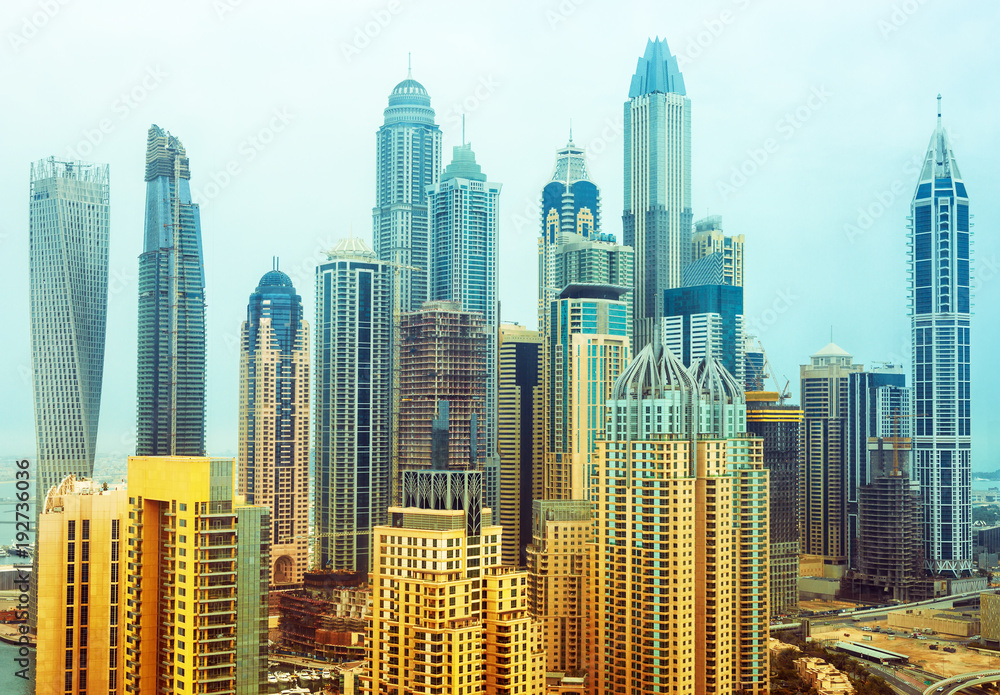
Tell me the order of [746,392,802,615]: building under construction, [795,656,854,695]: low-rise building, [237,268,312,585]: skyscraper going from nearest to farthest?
[795,656,854,695]: low-rise building, [746,392,802,615]: building under construction, [237,268,312,585]: skyscraper

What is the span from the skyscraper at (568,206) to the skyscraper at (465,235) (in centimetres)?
458

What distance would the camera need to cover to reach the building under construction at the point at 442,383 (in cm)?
4831

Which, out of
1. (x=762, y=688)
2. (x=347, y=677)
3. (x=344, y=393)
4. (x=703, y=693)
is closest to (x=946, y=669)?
(x=762, y=688)

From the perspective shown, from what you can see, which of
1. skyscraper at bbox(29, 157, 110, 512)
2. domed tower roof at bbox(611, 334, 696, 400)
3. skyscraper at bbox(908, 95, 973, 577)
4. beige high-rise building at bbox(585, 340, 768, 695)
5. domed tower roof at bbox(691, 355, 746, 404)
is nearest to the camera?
beige high-rise building at bbox(585, 340, 768, 695)

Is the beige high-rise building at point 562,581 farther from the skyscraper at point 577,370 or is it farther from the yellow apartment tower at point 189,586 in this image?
the skyscraper at point 577,370

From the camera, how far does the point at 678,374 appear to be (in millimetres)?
32875

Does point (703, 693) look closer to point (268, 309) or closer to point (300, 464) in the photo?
point (300, 464)

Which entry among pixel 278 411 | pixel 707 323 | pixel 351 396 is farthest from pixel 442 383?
pixel 707 323

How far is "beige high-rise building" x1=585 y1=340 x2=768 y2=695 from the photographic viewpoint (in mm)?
29578

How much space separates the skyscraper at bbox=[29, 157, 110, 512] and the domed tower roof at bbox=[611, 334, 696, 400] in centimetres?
2129

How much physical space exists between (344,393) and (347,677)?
25.6 meters

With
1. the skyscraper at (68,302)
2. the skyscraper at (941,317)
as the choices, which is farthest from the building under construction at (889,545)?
the skyscraper at (68,302)

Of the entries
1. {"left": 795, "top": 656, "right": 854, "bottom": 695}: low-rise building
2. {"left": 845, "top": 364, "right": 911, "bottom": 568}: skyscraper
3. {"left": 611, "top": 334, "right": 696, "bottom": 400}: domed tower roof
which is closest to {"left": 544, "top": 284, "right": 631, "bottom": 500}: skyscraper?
{"left": 795, "top": 656, "right": 854, "bottom": 695}: low-rise building

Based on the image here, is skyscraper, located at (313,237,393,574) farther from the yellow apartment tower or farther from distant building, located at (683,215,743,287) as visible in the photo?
the yellow apartment tower
